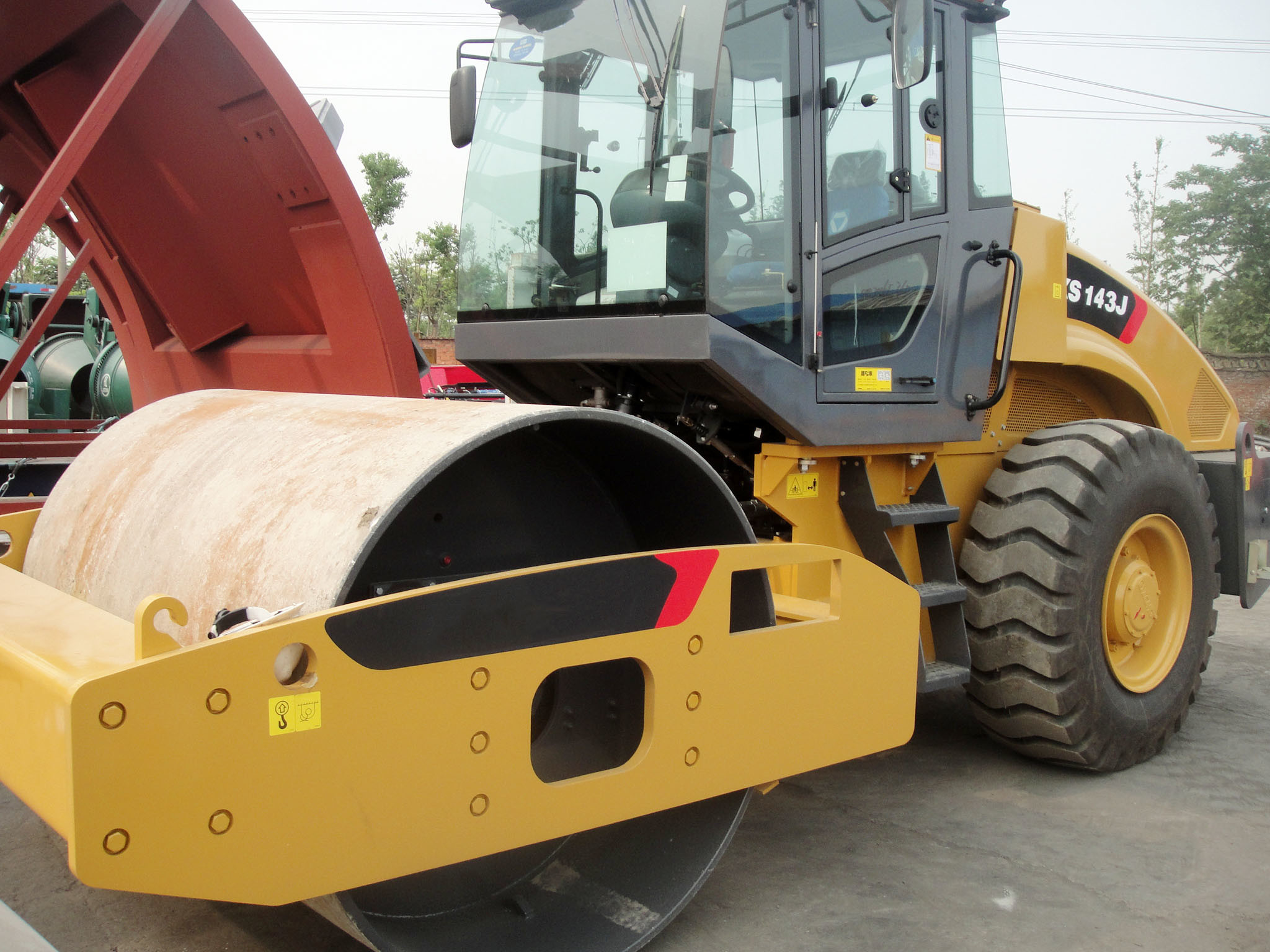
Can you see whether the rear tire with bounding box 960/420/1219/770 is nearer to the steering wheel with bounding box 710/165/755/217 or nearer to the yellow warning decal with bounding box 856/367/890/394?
the yellow warning decal with bounding box 856/367/890/394

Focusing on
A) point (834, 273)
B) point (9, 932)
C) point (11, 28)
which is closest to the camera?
point (9, 932)

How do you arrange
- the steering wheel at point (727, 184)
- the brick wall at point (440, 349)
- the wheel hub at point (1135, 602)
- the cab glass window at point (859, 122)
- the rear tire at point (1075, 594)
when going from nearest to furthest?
the steering wheel at point (727, 184) → the cab glass window at point (859, 122) → the rear tire at point (1075, 594) → the wheel hub at point (1135, 602) → the brick wall at point (440, 349)

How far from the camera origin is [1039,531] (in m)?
3.69

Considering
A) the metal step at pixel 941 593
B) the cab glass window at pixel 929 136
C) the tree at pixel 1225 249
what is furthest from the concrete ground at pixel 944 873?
the tree at pixel 1225 249

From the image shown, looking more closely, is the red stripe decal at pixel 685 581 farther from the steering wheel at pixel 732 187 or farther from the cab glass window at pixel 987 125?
the cab glass window at pixel 987 125

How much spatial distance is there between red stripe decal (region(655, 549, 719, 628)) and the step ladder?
131 cm

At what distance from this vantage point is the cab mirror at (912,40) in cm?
307

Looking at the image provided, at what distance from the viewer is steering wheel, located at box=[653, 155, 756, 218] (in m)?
3.07

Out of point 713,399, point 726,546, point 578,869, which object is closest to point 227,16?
point 713,399

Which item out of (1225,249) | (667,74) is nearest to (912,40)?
(667,74)

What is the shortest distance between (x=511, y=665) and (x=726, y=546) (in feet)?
1.84

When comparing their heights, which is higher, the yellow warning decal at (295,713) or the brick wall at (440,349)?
the brick wall at (440,349)

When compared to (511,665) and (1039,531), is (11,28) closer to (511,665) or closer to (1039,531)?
(511,665)

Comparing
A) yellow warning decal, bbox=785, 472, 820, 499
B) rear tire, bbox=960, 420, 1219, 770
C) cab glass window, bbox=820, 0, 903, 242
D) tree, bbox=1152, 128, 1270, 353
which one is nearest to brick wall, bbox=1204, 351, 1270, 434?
tree, bbox=1152, 128, 1270, 353
